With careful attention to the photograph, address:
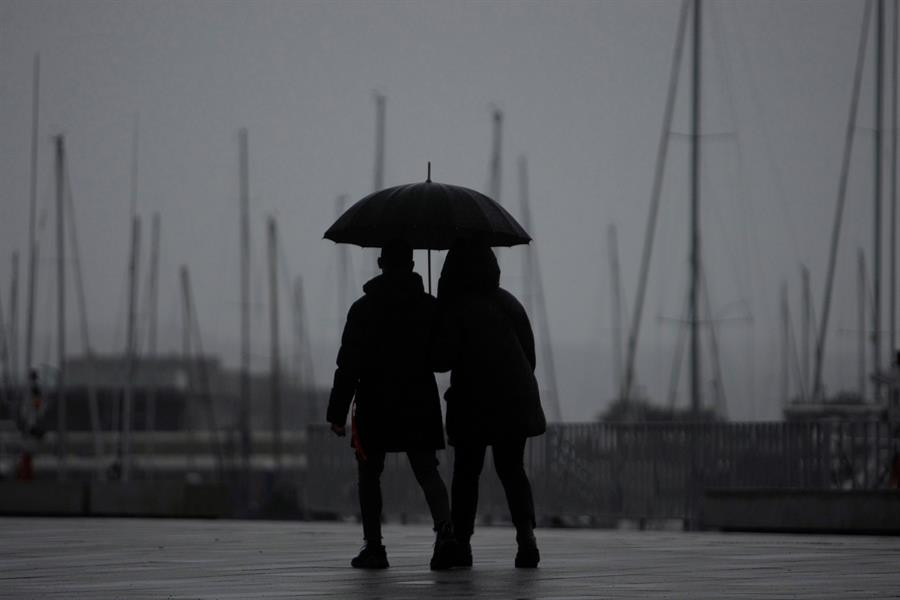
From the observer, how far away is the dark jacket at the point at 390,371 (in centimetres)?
1170

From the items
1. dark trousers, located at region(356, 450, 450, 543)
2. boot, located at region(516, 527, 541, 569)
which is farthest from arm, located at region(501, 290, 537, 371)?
boot, located at region(516, 527, 541, 569)

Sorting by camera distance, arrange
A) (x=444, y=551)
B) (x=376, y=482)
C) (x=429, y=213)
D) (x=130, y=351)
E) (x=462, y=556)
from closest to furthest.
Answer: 1. (x=444, y=551)
2. (x=462, y=556)
3. (x=376, y=482)
4. (x=429, y=213)
5. (x=130, y=351)

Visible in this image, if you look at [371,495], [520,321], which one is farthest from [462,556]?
[520,321]

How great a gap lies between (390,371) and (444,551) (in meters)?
1.16

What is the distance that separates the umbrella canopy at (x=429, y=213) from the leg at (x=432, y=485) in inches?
51.6

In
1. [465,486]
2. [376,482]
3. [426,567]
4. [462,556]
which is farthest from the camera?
[376,482]

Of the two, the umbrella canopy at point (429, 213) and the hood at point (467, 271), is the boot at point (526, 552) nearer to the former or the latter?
the hood at point (467, 271)

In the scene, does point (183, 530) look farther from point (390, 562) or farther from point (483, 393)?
point (483, 393)

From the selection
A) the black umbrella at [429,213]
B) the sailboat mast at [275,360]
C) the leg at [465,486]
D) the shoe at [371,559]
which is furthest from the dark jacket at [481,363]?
the sailboat mast at [275,360]

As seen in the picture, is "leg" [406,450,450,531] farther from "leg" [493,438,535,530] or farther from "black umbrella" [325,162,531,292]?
"black umbrella" [325,162,531,292]

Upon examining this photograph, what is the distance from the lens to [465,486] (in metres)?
11.7

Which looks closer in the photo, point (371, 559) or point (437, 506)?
point (437, 506)

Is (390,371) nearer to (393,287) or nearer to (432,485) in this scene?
(393,287)

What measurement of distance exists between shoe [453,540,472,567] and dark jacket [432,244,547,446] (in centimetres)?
61
